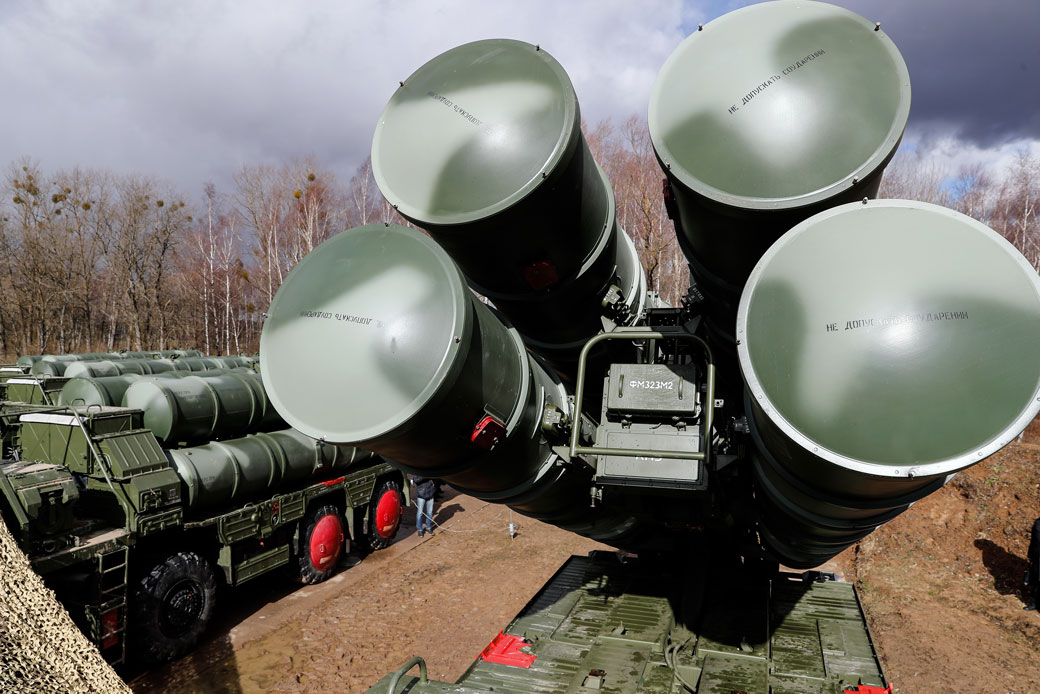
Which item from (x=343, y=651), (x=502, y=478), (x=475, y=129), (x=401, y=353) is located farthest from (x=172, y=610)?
(x=475, y=129)

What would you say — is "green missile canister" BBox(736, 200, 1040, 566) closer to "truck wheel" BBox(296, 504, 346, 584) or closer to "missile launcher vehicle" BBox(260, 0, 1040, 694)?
"missile launcher vehicle" BBox(260, 0, 1040, 694)

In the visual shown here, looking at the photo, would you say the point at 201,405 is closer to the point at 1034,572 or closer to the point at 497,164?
the point at 497,164

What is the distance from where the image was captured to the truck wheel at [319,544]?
684 cm

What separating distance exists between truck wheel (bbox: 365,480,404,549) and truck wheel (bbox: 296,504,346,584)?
2.07 feet

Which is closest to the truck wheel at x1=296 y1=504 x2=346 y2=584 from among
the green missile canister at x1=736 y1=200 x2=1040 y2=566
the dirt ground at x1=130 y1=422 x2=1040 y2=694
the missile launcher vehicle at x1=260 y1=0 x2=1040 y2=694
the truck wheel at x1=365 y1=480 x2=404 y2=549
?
the dirt ground at x1=130 y1=422 x2=1040 y2=694

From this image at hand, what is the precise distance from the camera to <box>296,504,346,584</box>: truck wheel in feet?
22.4

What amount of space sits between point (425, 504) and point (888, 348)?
7662 mm

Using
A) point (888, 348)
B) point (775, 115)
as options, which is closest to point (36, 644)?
point (888, 348)

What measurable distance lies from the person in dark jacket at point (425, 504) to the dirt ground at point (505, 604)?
211 millimetres

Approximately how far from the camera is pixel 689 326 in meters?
3.00

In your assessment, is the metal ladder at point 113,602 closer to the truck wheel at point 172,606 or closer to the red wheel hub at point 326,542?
the truck wheel at point 172,606

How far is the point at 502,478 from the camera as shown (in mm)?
2717

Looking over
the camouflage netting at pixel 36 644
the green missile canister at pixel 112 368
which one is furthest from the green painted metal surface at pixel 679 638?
the green missile canister at pixel 112 368

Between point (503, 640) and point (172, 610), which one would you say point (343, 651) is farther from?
point (503, 640)
